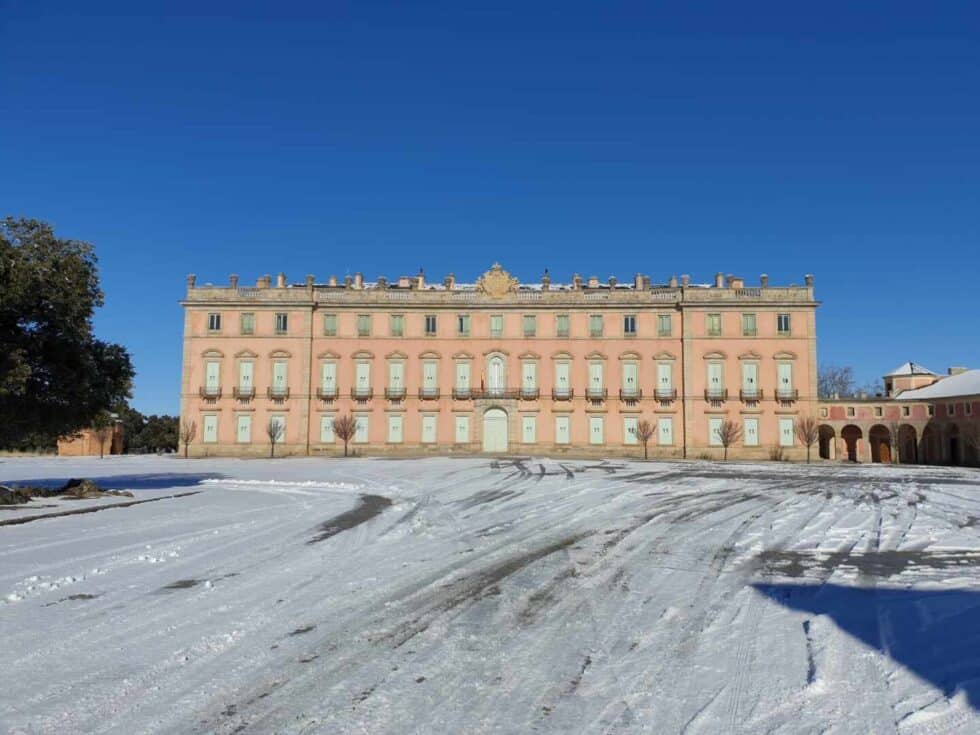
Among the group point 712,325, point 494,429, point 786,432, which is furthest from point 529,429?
point 786,432

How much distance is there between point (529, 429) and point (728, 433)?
13277 mm

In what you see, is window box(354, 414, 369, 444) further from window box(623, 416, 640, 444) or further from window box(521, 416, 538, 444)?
window box(623, 416, 640, 444)

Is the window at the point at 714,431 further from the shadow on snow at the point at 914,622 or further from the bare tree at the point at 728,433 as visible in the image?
the shadow on snow at the point at 914,622

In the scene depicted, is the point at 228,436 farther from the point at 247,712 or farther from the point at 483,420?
the point at 247,712

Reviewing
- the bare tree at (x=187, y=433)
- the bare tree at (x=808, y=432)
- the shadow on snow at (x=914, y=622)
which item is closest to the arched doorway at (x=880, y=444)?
the bare tree at (x=808, y=432)

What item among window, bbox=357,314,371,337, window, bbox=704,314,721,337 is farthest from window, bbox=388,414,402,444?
window, bbox=704,314,721,337

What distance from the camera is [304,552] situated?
10.1 m

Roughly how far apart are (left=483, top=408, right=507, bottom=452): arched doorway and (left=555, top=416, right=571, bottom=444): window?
3602 millimetres

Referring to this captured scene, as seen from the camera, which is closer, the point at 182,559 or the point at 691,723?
the point at 691,723

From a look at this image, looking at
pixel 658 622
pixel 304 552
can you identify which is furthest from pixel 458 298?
pixel 658 622

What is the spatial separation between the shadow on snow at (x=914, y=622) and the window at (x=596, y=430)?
43.0m

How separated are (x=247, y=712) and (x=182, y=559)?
18.1ft

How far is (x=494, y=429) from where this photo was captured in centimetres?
5138

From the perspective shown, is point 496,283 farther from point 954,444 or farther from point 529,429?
point 954,444
